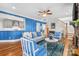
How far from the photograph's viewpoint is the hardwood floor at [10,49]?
2268mm

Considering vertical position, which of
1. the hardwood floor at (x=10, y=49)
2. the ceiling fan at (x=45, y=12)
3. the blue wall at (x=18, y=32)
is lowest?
the hardwood floor at (x=10, y=49)

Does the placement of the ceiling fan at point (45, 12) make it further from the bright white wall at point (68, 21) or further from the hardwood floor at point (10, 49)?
the hardwood floor at point (10, 49)

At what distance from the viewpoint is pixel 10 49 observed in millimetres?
2293

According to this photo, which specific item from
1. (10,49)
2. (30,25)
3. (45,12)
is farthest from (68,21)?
(10,49)

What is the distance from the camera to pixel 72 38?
7.55 feet

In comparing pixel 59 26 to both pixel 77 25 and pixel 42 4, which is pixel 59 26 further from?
pixel 42 4

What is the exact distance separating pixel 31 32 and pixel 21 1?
1.75 ft

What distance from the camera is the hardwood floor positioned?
2.27m

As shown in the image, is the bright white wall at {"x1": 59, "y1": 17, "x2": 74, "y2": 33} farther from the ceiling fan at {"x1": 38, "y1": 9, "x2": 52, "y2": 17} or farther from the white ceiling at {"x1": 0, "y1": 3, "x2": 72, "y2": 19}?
the ceiling fan at {"x1": 38, "y1": 9, "x2": 52, "y2": 17}

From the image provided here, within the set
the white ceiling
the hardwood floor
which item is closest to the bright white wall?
the white ceiling

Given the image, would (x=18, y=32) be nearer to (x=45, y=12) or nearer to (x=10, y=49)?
(x=10, y=49)

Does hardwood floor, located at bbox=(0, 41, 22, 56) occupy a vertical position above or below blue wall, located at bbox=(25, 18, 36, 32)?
below

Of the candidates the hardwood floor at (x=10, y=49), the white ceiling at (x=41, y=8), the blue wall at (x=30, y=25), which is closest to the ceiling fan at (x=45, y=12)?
the white ceiling at (x=41, y=8)

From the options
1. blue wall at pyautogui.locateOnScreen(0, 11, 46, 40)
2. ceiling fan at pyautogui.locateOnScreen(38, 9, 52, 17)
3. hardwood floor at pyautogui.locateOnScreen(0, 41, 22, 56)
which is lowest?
hardwood floor at pyautogui.locateOnScreen(0, 41, 22, 56)
